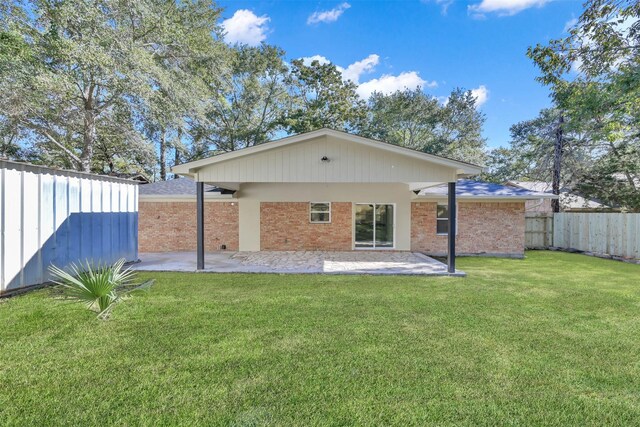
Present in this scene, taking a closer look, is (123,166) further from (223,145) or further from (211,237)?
(211,237)

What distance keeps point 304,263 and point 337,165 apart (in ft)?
11.3

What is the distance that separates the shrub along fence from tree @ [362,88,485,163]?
10457mm

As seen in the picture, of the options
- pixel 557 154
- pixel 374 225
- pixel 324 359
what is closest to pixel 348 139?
pixel 374 225

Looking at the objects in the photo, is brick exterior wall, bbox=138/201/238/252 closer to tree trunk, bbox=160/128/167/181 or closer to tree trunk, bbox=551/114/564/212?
tree trunk, bbox=160/128/167/181

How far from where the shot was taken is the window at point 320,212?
523 inches

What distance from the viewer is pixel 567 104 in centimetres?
1034

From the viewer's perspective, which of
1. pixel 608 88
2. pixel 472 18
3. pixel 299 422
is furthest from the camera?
pixel 472 18

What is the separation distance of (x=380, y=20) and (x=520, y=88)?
10.0 m

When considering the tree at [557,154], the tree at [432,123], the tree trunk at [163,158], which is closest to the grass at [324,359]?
the tree at [557,154]

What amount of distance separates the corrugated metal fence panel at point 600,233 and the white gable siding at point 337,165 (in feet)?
26.2

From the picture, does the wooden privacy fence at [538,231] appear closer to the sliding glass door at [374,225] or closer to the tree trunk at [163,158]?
the sliding glass door at [374,225]

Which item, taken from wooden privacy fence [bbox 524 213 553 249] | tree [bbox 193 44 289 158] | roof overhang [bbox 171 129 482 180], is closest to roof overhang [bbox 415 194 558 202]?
wooden privacy fence [bbox 524 213 553 249]

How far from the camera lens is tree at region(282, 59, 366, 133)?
2511 centimetres

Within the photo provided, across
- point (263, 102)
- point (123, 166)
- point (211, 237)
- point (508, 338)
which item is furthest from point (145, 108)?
point (508, 338)
